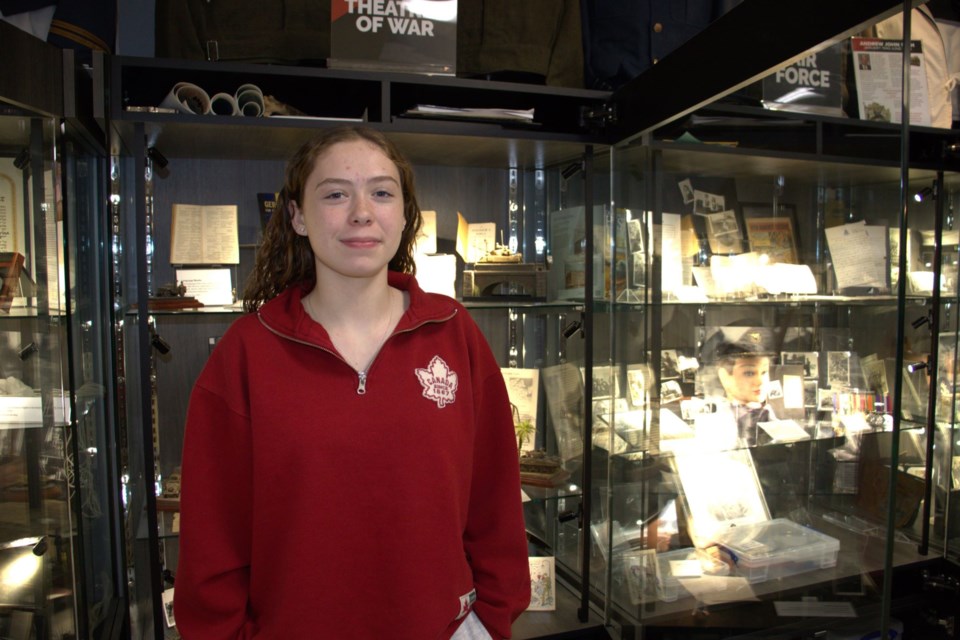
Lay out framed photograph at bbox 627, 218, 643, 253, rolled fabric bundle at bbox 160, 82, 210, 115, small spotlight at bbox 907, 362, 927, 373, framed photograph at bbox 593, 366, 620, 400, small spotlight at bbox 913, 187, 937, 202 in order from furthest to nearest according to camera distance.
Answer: framed photograph at bbox 593, 366, 620, 400, framed photograph at bbox 627, 218, 643, 253, rolled fabric bundle at bbox 160, 82, 210, 115, small spotlight at bbox 907, 362, 927, 373, small spotlight at bbox 913, 187, 937, 202

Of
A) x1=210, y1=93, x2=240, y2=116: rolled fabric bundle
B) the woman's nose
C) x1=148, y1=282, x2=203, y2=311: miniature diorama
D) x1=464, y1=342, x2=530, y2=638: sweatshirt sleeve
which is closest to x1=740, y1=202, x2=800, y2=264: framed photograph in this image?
x1=464, y1=342, x2=530, y2=638: sweatshirt sleeve

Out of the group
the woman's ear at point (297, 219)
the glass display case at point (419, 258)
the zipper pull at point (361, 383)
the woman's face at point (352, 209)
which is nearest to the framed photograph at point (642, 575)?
the glass display case at point (419, 258)

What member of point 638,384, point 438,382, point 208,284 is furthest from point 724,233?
point 208,284

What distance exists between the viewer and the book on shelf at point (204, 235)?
7.51ft

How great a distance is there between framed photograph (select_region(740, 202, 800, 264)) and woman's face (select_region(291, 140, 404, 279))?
1.00 meters

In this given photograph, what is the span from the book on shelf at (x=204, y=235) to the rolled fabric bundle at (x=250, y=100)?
19.6 inches

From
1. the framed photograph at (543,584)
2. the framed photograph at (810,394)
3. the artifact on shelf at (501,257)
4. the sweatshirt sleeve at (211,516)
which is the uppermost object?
the artifact on shelf at (501,257)

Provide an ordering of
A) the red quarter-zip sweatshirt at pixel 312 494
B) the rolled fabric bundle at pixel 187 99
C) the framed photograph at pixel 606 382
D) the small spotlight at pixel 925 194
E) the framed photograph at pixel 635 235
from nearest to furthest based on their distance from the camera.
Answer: the red quarter-zip sweatshirt at pixel 312 494, the small spotlight at pixel 925 194, the rolled fabric bundle at pixel 187 99, the framed photograph at pixel 635 235, the framed photograph at pixel 606 382

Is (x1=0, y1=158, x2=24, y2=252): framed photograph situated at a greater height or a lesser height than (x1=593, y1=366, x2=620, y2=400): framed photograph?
greater

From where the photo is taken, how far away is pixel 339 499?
1302mm

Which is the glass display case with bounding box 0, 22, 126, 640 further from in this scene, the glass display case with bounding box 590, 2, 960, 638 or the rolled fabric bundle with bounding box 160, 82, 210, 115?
the glass display case with bounding box 590, 2, 960, 638

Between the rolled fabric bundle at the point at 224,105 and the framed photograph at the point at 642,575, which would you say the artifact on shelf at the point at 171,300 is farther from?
the framed photograph at the point at 642,575

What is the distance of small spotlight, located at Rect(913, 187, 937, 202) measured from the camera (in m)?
1.41

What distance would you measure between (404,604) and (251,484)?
39 centimetres
